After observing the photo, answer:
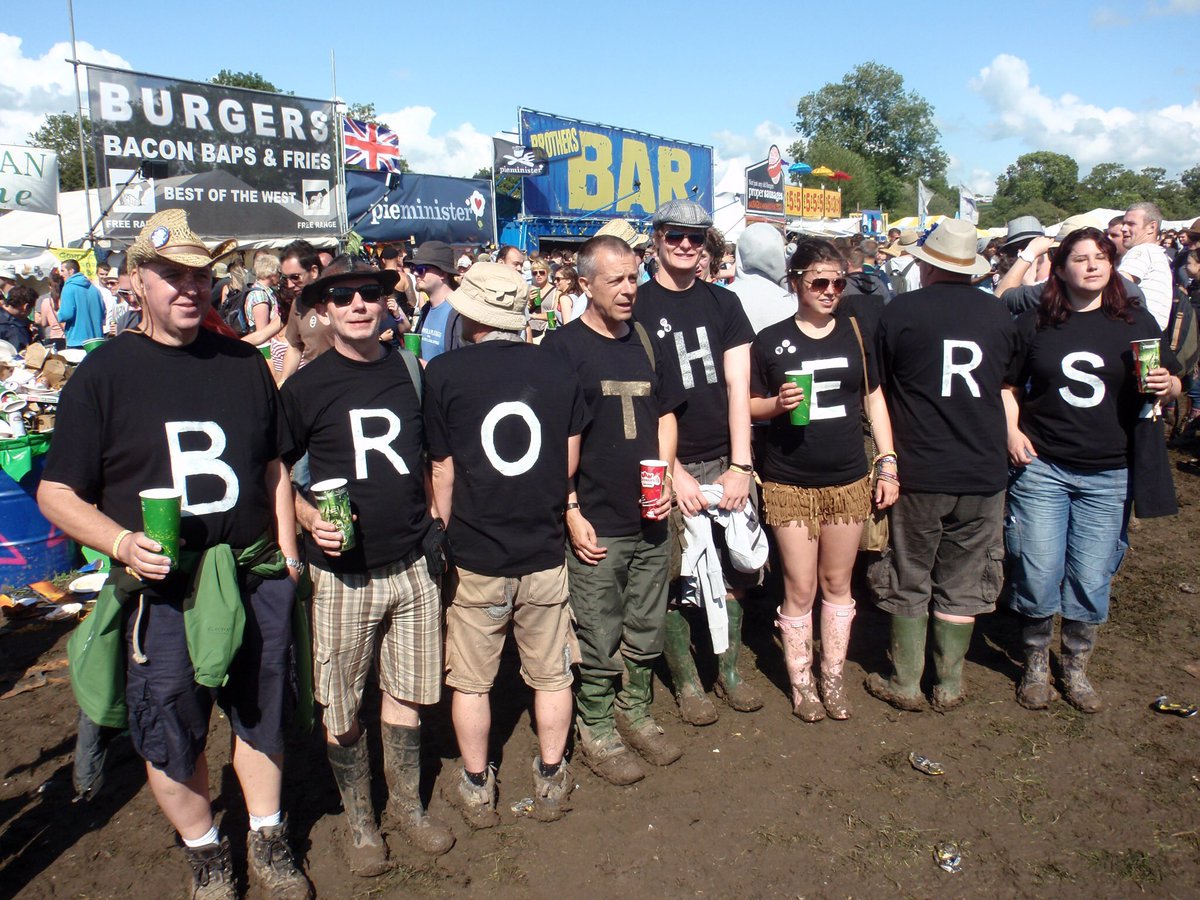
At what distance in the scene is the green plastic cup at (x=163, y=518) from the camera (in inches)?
88.2

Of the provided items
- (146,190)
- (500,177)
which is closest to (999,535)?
(146,190)

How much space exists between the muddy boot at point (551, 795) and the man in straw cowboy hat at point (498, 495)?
0.02 meters

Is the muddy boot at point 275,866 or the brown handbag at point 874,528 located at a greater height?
the brown handbag at point 874,528

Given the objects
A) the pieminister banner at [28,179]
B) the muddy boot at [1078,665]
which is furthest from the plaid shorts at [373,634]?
the pieminister banner at [28,179]

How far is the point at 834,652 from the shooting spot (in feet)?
12.9

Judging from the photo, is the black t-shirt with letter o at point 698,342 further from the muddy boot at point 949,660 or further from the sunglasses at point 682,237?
the muddy boot at point 949,660

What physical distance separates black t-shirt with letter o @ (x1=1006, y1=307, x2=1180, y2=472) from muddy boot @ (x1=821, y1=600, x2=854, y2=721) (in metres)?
1.21

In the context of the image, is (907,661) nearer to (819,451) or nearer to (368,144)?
(819,451)

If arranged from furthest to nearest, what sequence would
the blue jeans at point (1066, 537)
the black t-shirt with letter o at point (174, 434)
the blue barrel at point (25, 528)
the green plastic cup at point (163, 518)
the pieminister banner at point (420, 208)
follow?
1. the pieminister banner at point (420, 208)
2. the blue barrel at point (25, 528)
3. the blue jeans at point (1066, 537)
4. the black t-shirt with letter o at point (174, 434)
5. the green plastic cup at point (163, 518)

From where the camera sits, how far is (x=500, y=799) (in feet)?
11.2

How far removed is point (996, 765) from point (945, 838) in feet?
2.03

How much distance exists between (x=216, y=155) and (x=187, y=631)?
1325 centimetres

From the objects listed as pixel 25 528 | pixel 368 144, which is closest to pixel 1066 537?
pixel 25 528

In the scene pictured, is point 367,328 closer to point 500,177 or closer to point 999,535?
point 999,535
